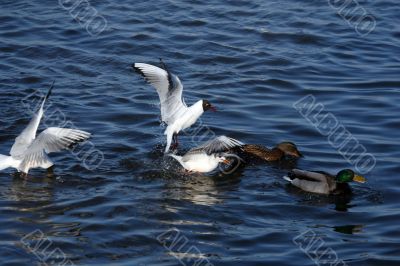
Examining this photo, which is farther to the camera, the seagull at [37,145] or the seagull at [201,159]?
the seagull at [201,159]

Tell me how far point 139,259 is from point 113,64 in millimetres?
8008

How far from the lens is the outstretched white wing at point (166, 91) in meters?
13.4

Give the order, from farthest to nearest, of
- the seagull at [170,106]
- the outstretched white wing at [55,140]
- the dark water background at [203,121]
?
the seagull at [170,106] < the outstretched white wing at [55,140] < the dark water background at [203,121]

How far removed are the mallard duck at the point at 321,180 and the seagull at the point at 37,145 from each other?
289cm

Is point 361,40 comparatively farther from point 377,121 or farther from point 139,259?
point 139,259

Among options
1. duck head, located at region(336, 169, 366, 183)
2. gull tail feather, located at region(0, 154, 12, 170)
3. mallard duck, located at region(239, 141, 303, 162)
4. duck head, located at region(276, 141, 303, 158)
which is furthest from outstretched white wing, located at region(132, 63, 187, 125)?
duck head, located at region(336, 169, 366, 183)

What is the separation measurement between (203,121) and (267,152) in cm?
187

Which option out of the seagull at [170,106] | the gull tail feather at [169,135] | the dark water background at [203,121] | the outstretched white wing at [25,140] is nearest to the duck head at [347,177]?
the dark water background at [203,121]

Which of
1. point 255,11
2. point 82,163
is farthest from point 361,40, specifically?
point 82,163

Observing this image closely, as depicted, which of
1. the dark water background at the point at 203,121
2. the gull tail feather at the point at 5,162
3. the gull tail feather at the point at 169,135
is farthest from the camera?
the gull tail feather at the point at 169,135

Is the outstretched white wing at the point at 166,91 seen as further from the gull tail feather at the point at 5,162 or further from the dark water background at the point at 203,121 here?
the gull tail feather at the point at 5,162

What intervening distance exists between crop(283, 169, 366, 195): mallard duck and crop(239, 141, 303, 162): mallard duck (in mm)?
1026

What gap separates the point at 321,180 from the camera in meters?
12.4

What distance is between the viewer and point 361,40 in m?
19.4
